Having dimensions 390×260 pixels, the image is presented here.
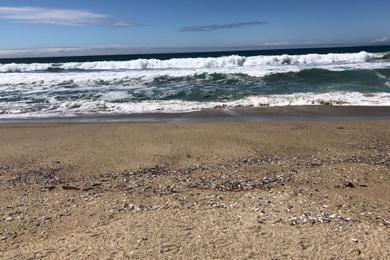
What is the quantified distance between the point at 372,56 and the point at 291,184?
109 feet

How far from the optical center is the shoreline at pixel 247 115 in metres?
12.4

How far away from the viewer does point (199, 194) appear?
18.8ft

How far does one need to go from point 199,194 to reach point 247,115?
7.54 metres

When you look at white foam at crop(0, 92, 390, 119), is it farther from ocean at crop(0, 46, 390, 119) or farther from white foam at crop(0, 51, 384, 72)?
white foam at crop(0, 51, 384, 72)

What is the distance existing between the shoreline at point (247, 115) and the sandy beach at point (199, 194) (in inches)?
Answer: 83.8

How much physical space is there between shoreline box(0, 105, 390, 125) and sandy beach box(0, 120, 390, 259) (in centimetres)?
213

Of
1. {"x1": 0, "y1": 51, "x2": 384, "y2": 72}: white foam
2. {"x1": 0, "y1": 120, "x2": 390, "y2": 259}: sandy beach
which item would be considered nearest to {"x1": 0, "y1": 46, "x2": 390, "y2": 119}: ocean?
{"x1": 0, "y1": 120, "x2": 390, "y2": 259}: sandy beach

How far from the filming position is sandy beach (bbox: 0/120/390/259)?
13.6ft

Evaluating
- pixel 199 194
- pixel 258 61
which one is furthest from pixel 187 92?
pixel 258 61

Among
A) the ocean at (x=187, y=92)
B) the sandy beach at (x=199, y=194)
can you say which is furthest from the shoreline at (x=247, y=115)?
the sandy beach at (x=199, y=194)

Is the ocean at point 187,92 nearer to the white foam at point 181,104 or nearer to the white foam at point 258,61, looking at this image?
the white foam at point 181,104

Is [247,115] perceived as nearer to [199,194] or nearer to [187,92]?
[187,92]

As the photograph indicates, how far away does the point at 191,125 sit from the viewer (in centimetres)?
1128

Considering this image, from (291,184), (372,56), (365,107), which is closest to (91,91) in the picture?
(365,107)
